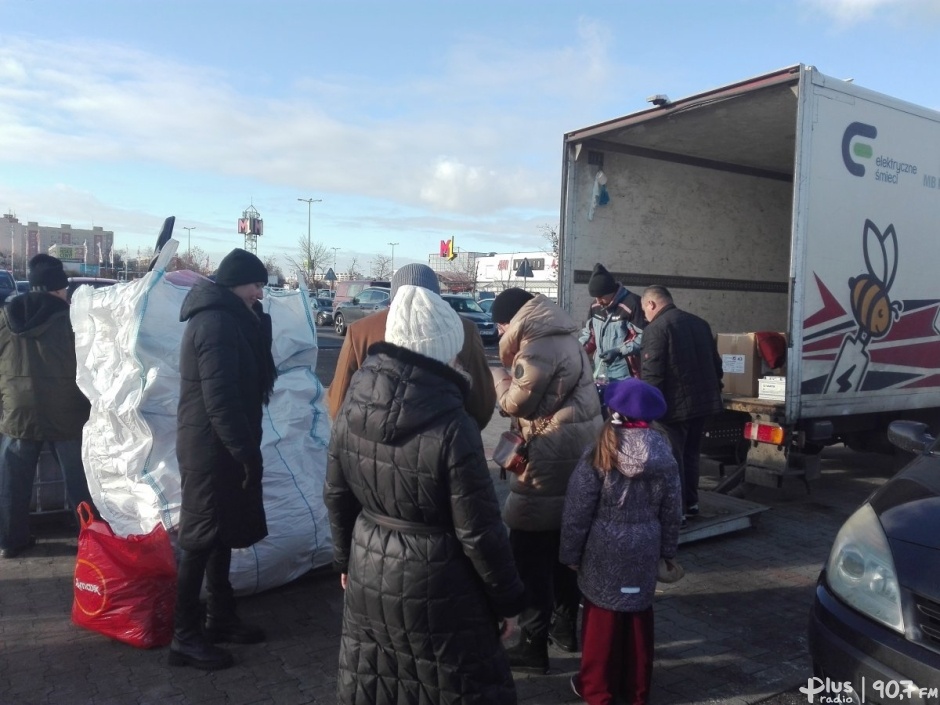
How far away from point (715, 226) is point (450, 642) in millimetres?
6833

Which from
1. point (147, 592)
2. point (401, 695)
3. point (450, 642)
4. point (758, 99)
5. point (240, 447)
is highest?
point (758, 99)

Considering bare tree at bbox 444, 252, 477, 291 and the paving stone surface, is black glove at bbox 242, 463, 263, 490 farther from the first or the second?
bare tree at bbox 444, 252, 477, 291

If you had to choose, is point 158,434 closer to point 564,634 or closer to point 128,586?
point 128,586

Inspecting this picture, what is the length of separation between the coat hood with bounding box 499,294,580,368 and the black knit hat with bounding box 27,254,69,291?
314 centimetres

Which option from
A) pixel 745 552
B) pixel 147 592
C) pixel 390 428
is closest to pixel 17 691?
pixel 147 592

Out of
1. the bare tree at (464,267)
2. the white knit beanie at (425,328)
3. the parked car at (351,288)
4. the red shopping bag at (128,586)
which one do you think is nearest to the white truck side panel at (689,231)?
the red shopping bag at (128,586)

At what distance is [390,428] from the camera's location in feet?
7.34

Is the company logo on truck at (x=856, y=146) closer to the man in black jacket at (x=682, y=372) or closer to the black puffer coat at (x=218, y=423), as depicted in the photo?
the man in black jacket at (x=682, y=372)

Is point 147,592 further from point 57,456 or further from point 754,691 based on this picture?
point 754,691

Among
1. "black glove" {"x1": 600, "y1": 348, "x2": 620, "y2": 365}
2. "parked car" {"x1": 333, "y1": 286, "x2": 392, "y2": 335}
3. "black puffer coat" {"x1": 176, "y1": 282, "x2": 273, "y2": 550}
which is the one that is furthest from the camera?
"parked car" {"x1": 333, "y1": 286, "x2": 392, "y2": 335}

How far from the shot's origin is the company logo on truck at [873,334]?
18.9ft

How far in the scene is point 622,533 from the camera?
3.19 metres

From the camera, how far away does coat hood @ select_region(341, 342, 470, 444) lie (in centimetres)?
224

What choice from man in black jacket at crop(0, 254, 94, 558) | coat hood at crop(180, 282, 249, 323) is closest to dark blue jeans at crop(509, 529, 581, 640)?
coat hood at crop(180, 282, 249, 323)
